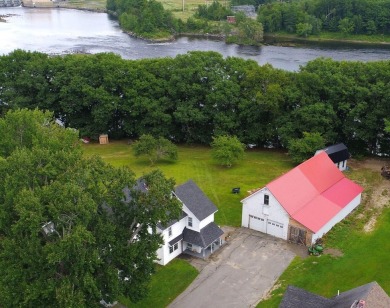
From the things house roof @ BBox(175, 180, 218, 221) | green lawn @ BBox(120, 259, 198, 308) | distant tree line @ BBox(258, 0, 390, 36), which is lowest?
green lawn @ BBox(120, 259, 198, 308)

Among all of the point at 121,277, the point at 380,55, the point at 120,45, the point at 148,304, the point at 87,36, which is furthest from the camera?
the point at 87,36

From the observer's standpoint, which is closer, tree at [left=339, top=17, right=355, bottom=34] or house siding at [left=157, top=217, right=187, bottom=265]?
house siding at [left=157, top=217, right=187, bottom=265]

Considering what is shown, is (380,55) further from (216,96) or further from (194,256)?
(194,256)

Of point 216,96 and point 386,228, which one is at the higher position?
point 216,96

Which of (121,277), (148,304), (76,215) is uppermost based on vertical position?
(76,215)

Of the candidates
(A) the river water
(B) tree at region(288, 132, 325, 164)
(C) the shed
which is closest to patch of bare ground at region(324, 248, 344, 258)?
(B) tree at region(288, 132, 325, 164)

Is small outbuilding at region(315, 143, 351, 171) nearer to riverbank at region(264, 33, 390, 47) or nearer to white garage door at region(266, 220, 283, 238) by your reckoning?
white garage door at region(266, 220, 283, 238)

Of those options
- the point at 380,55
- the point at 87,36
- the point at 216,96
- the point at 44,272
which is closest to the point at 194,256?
the point at 44,272

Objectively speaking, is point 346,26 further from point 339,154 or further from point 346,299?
point 346,299
